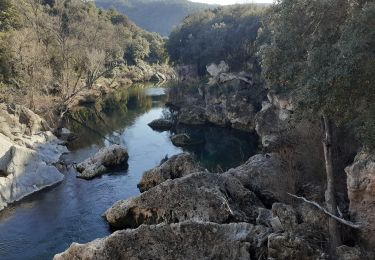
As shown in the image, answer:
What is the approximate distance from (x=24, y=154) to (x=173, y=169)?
1052cm

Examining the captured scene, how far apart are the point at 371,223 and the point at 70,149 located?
2926 centimetres

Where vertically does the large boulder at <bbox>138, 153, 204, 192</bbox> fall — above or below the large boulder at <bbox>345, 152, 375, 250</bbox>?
above

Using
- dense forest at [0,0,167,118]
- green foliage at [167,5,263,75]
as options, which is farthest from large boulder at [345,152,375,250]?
green foliage at [167,5,263,75]

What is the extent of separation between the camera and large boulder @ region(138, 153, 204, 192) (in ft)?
89.1

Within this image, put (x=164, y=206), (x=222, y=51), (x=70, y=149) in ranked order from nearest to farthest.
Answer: (x=164, y=206), (x=70, y=149), (x=222, y=51)

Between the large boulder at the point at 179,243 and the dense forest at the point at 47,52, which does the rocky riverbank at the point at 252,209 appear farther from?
the dense forest at the point at 47,52

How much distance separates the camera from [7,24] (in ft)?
181

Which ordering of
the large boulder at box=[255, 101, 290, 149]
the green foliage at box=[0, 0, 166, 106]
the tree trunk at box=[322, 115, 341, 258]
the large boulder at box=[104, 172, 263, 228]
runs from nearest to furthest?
the tree trunk at box=[322, 115, 341, 258]
the large boulder at box=[104, 172, 263, 228]
the large boulder at box=[255, 101, 290, 149]
the green foliage at box=[0, 0, 166, 106]

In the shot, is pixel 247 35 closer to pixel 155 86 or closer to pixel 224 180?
pixel 155 86

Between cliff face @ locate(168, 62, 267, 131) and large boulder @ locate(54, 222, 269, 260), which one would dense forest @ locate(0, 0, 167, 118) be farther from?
large boulder @ locate(54, 222, 269, 260)

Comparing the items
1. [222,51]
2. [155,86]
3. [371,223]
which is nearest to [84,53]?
[222,51]

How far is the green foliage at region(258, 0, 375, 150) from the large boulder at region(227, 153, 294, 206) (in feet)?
23.2

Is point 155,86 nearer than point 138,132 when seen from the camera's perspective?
No

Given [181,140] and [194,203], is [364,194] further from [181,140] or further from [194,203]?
[181,140]
